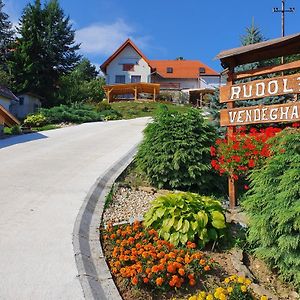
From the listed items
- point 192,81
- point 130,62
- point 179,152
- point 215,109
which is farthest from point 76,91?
point 179,152

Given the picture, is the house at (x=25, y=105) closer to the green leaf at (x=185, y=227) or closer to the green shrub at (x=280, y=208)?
the green leaf at (x=185, y=227)

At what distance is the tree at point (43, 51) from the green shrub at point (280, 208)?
33347 mm

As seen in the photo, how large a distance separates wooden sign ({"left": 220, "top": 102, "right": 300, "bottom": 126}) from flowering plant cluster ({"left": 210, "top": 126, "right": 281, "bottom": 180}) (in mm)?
238

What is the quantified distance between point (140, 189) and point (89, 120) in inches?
730

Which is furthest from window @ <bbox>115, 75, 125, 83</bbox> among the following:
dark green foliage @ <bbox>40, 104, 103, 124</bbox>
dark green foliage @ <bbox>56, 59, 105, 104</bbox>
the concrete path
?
the concrete path

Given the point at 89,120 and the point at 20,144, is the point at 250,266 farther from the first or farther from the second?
the point at 89,120

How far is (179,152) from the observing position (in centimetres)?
784

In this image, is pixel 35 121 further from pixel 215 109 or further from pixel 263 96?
pixel 263 96

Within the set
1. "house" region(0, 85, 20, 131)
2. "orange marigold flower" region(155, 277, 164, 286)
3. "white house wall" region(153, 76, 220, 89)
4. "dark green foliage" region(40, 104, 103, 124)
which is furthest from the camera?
"white house wall" region(153, 76, 220, 89)

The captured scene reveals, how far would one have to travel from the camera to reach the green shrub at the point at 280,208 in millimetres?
4242

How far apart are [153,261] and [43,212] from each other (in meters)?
2.32

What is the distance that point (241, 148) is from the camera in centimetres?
685

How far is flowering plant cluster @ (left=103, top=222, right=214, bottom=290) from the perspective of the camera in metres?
4.11

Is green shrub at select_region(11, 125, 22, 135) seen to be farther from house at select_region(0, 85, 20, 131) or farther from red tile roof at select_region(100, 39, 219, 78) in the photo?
red tile roof at select_region(100, 39, 219, 78)
